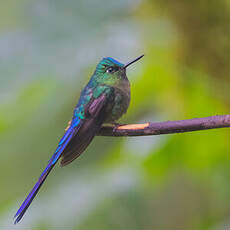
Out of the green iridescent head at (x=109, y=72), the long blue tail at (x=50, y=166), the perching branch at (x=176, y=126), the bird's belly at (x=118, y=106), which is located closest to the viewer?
the perching branch at (x=176, y=126)

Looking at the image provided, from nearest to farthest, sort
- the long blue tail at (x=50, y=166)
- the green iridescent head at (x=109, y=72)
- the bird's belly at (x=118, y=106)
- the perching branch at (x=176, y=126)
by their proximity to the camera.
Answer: the perching branch at (x=176, y=126), the long blue tail at (x=50, y=166), the bird's belly at (x=118, y=106), the green iridescent head at (x=109, y=72)

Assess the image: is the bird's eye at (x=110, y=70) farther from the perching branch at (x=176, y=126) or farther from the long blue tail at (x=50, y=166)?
the perching branch at (x=176, y=126)

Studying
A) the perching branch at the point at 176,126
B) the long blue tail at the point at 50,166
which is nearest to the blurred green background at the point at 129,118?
the long blue tail at the point at 50,166

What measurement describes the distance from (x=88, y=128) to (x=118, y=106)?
0.80 feet

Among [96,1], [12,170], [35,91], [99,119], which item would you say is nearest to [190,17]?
[96,1]

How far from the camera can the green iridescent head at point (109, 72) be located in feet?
6.64

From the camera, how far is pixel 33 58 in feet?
5.59

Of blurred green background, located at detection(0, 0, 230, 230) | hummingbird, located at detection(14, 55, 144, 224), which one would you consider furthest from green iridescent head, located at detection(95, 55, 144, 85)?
blurred green background, located at detection(0, 0, 230, 230)

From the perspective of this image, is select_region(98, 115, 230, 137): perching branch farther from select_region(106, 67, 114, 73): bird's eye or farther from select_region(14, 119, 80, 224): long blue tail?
select_region(106, 67, 114, 73): bird's eye

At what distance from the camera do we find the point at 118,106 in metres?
1.95

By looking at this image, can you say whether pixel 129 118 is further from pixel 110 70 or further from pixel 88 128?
pixel 110 70

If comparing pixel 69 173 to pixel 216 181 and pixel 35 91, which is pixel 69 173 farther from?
pixel 216 181

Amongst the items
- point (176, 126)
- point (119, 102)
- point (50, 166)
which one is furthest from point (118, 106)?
point (176, 126)

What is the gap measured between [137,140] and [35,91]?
1.46ft
